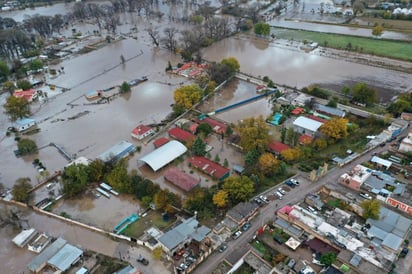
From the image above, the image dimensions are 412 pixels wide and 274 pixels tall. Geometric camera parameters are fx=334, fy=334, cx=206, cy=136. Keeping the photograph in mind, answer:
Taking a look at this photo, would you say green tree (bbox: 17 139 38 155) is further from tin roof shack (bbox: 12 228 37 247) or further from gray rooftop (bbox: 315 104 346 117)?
gray rooftop (bbox: 315 104 346 117)

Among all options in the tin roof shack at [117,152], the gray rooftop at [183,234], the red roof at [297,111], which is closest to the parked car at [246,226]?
the gray rooftop at [183,234]

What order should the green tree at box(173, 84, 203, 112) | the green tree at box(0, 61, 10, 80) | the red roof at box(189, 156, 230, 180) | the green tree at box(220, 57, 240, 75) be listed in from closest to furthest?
the red roof at box(189, 156, 230, 180) < the green tree at box(173, 84, 203, 112) < the green tree at box(220, 57, 240, 75) < the green tree at box(0, 61, 10, 80)

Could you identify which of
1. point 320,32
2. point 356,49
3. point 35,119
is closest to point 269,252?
point 35,119

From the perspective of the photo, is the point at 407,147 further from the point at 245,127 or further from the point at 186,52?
the point at 186,52

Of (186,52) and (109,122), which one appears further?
(186,52)

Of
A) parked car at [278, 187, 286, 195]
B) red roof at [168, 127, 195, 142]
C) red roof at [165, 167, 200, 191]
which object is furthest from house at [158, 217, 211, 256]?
red roof at [168, 127, 195, 142]

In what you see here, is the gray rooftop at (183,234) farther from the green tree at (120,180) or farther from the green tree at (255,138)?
the green tree at (255,138)
